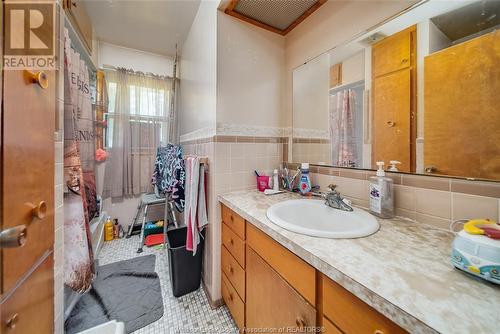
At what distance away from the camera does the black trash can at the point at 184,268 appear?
137 cm

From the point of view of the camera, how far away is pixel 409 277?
44cm

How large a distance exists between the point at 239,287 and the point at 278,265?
18.7 inches

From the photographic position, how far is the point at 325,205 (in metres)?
1.01

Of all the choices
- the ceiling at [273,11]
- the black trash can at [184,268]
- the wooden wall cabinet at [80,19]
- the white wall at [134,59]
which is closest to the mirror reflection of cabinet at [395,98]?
the ceiling at [273,11]

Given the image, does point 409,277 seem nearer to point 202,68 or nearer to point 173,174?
point 173,174

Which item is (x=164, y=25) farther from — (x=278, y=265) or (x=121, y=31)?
(x=278, y=265)

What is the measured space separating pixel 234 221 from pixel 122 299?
114 centimetres

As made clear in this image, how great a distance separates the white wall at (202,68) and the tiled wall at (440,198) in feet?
3.70

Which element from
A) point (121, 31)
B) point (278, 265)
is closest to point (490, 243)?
point (278, 265)

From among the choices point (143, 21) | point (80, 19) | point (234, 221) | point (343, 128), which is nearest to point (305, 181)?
point (343, 128)

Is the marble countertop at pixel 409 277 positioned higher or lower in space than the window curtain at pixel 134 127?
lower

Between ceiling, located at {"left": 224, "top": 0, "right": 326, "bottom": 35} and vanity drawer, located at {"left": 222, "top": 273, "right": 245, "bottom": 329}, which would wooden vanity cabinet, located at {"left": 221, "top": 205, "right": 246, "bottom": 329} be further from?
ceiling, located at {"left": 224, "top": 0, "right": 326, "bottom": 35}

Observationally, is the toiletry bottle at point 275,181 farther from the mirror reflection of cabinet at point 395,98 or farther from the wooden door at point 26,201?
the wooden door at point 26,201

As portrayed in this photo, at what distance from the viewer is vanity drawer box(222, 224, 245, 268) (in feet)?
3.35
